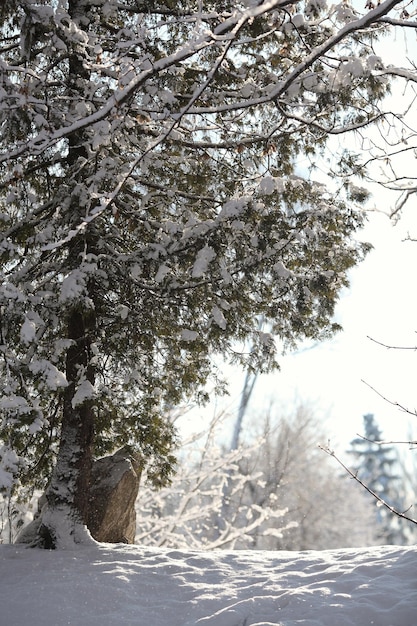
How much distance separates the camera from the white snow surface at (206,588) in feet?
14.3

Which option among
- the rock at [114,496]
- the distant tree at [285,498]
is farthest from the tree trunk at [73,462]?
the distant tree at [285,498]

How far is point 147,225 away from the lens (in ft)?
20.8

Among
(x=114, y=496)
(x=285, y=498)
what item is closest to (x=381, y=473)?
(x=285, y=498)

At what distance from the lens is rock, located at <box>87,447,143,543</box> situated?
273 inches

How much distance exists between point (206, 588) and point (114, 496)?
235cm

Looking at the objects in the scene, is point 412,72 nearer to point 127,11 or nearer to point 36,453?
Result: point 127,11

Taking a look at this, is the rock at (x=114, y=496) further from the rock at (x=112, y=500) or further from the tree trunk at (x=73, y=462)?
the tree trunk at (x=73, y=462)

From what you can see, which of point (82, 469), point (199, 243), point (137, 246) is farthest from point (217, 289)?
point (82, 469)

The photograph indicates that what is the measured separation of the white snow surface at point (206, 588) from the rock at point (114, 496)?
848mm

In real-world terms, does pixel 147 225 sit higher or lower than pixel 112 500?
higher

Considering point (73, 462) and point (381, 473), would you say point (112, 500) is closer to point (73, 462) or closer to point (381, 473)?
point (73, 462)

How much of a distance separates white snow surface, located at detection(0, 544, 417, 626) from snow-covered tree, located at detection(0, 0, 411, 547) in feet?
2.90

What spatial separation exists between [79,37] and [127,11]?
2.08 metres

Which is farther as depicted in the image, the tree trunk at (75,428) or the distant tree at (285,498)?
the distant tree at (285,498)
